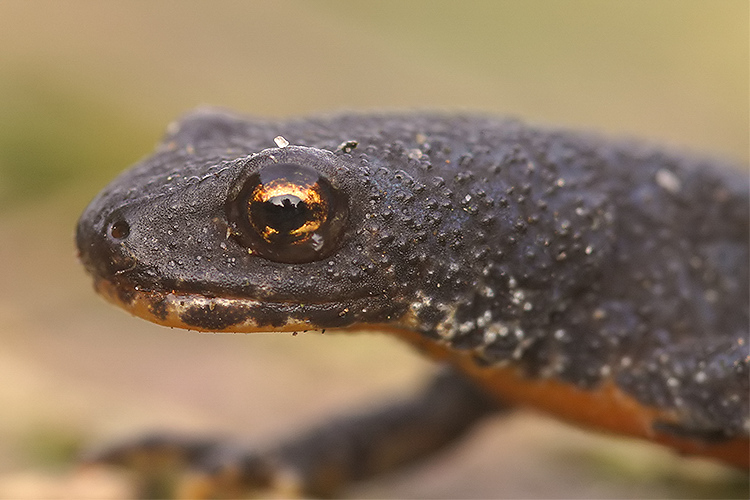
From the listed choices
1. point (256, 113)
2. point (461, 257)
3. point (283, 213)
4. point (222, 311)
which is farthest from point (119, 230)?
point (256, 113)

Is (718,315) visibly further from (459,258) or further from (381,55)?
(381,55)

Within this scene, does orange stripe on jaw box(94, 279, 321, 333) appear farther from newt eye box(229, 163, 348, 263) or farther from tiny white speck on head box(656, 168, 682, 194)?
tiny white speck on head box(656, 168, 682, 194)

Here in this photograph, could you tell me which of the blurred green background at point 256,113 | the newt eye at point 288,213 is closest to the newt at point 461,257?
the newt eye at point 288,213

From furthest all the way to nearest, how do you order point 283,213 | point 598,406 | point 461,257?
point 598,406
point 461,257
point 283,213

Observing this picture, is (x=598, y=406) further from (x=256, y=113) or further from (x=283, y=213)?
(x=256, y=113)

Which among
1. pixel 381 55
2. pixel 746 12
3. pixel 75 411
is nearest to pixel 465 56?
pixel 381 55

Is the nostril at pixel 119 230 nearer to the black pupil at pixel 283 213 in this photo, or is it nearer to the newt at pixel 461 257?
the newt at pixel 461 257

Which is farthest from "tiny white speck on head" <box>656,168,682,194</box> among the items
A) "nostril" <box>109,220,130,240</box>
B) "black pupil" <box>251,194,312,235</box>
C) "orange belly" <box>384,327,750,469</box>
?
"nostril" <box>109,220,130,240</box>
